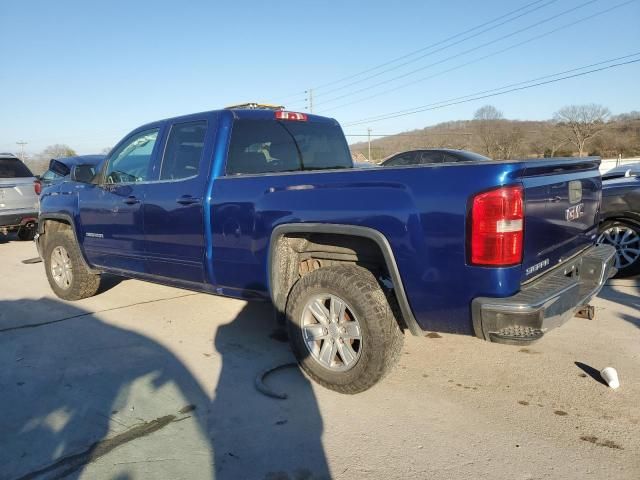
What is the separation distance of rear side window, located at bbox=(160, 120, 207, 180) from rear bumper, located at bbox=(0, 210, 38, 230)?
7.48 m

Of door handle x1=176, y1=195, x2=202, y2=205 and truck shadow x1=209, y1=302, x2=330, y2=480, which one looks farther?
door handle x1=176, y1=195, x2=202, y2=205

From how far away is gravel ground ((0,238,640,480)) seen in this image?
2652 millimetres

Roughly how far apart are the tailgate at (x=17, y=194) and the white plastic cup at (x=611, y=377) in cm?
1082

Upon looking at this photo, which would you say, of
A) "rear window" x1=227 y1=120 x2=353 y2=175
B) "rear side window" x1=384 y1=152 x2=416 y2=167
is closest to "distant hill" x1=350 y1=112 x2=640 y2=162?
"rear side window" x1=384 y1=152 x2=416 y2=167

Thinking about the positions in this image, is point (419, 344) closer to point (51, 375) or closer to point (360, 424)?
point (360, 424)

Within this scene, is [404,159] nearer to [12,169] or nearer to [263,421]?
[12,169]

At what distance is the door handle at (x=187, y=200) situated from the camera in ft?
13.2

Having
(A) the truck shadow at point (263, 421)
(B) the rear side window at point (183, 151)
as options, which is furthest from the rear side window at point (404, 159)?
(A) the truck shadow at point (263, 421)

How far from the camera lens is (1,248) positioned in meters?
10.9

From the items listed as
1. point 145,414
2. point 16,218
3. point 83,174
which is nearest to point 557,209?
point 145,414

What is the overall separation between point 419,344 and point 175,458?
234cm

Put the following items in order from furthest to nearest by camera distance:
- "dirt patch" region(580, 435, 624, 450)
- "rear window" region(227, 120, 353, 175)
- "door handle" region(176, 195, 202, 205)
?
"rear window" region(227, 120, 353, 175) < "door handle" region(176, 195, 202, 205) < "dirt patch" region(580, 435, 624, 450)

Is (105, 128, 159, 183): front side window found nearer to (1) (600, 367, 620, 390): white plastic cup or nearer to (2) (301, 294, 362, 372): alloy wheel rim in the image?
(2) (301, 294, 362, 372): alloy wheel rim

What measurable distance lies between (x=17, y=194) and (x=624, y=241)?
1090 centimetres
